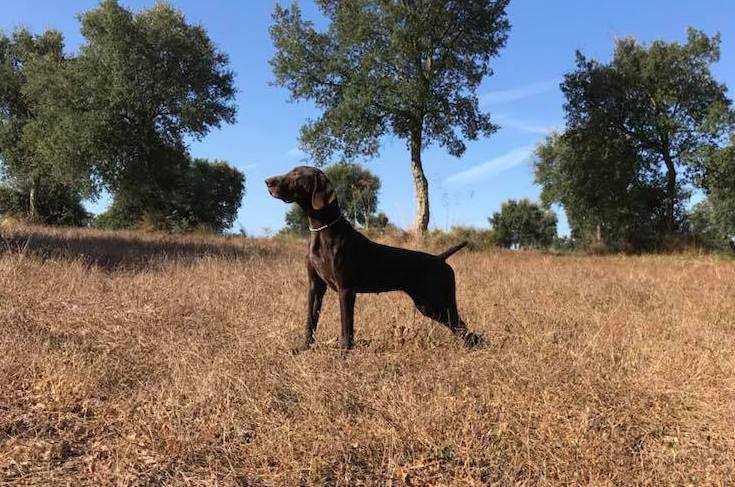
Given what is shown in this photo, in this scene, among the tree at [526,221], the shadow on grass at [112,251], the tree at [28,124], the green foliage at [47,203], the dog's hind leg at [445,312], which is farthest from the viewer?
the tree at [526,221]

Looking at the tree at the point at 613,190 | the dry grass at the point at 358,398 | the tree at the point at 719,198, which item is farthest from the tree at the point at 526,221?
the dry grass at the point at 358,398

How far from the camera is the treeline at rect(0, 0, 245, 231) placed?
75.1 feet

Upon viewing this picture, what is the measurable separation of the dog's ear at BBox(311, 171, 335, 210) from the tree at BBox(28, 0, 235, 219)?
2096 centimetres

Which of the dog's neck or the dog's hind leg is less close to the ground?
the dog's neck

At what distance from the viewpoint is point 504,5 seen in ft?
70.5

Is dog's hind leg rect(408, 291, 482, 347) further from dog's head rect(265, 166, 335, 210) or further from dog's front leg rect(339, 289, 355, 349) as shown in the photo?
dog's head rect(265, 166, 335, 210)

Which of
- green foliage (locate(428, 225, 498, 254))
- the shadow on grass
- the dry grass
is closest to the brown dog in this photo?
the dry grass

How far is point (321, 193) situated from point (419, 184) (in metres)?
18.2

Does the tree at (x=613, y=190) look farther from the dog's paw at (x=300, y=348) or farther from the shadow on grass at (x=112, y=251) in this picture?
the dog's paw at (x=300, y=348)

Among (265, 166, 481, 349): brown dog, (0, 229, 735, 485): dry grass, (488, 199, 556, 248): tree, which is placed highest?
(488, 199, 556, 248): tree

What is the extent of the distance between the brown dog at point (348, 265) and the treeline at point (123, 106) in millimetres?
20101

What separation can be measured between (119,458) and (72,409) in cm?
83

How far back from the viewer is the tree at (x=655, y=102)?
2259cm

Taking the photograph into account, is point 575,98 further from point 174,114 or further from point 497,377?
point 497,377
